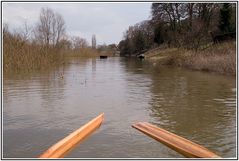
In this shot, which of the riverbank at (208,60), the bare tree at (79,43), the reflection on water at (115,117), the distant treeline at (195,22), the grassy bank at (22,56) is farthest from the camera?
the bare tree at (79,43)

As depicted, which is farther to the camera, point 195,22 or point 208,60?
point 195,22

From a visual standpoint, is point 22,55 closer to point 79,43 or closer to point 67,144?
point 67,144

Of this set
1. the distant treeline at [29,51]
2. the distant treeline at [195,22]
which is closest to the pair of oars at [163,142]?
the distant treeline at [29,51]

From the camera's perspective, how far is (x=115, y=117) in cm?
788

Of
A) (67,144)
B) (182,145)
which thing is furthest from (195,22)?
(67,144)

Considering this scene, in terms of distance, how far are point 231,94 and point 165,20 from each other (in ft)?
114

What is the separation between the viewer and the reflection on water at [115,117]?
5.64 meters

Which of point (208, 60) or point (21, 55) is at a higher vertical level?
point (21, 55)

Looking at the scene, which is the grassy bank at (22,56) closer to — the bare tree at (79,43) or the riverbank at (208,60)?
the riverbank at (208,60)

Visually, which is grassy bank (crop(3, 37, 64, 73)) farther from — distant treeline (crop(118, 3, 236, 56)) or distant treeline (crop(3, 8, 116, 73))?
Answer: distant treeline (crop(118, 3, 236, 56))

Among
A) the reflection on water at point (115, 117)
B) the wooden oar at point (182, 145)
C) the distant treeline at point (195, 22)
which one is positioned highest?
the distant treeline at point (195, 22)

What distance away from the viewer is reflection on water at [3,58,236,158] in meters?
5.64

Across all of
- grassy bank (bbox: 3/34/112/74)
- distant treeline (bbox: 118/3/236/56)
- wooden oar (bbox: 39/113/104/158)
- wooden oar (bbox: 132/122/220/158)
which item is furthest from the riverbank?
wooden oar (bbox: 39/113/104/158)

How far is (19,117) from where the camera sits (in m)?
7.88
